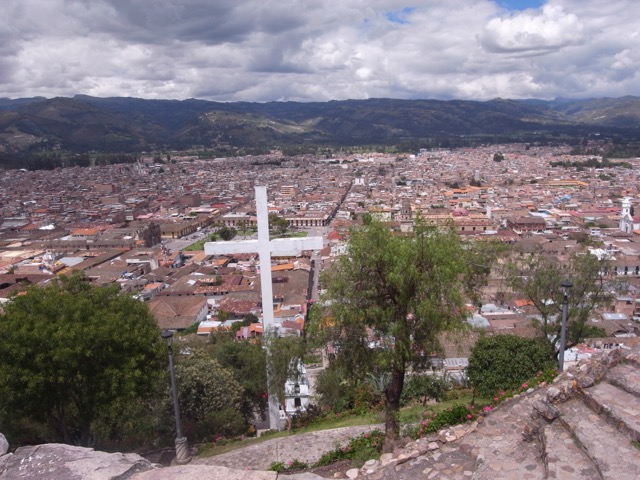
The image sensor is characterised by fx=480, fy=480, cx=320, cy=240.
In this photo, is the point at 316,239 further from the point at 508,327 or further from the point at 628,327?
the point at 628,327

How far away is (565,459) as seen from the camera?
407 centimetres

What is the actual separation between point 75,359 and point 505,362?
6897 millimetres

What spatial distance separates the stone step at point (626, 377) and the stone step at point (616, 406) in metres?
0.05

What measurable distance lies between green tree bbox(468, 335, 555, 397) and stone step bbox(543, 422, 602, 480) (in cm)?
381

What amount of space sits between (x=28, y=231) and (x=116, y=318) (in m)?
53.4

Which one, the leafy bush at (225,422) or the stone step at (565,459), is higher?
the stone step at (565,459)

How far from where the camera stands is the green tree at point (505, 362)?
27.1 feet

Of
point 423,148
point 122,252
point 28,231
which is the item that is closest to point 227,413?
point 122,252

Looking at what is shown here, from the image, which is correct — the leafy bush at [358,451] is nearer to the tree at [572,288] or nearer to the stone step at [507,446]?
the stone step at [507,446]

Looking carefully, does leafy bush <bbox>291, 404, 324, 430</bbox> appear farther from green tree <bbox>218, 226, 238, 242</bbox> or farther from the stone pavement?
green tree <bbox>218, 226, 238, 242</bbox>

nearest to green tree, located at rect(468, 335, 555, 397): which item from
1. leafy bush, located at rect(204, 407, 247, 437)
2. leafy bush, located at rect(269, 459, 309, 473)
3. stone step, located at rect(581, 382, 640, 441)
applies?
stone step, located at rect(581, 382, 640, 441)

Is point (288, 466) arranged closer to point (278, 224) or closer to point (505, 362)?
point (505, 362)

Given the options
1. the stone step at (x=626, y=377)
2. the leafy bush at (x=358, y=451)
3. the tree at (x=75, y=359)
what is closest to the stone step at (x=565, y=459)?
the stone step at (x=626, y=377)

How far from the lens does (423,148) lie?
516 ft
